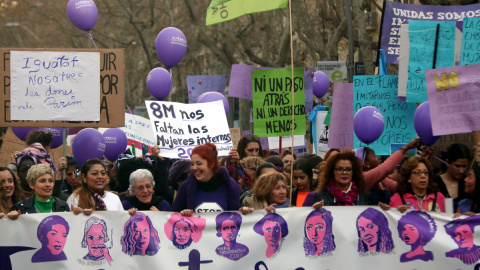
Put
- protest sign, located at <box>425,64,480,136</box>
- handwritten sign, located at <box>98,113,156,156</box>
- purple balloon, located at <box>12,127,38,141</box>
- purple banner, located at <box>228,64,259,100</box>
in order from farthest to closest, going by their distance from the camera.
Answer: handwritten sign, located at <box>98,113,156,156</box> → purple banner, located at <box>228,64,259,100</box> → purple balloon, located at <box>12,127,38,141</box> → protest sign, located at <box>425,64,480,136</box>

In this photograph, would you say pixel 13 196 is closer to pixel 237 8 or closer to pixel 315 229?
pixel 315 229

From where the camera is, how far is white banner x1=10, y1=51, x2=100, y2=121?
9.66 meters

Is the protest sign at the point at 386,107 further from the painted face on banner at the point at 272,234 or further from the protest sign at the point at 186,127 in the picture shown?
the painted face on banner at the point at 272,234

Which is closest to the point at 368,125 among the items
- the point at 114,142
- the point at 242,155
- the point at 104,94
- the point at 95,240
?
the point at 242,155

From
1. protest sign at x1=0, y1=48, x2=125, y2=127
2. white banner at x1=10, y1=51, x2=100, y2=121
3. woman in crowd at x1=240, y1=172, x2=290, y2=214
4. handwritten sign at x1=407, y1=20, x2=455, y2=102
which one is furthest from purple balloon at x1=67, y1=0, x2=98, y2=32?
woman in crowd at x1=240, y1=172, x2=290, y2=214

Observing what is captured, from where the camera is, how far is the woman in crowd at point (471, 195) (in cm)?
817

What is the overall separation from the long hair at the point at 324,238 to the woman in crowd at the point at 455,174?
44.8 inches

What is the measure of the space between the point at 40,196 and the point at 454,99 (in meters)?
3.45

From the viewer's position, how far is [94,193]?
330 inches

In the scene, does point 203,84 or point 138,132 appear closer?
point 138,132

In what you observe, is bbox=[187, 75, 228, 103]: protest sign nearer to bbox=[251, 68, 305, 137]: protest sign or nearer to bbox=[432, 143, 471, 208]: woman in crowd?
bbox=[251, 68, 305, 137]: protest sign

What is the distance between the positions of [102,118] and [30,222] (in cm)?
238

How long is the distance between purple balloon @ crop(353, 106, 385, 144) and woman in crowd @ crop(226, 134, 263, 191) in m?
0.97

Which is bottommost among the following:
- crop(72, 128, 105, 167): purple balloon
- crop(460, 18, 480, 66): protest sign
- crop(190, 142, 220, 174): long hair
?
crop(190, 142, 220, 174): long hair
